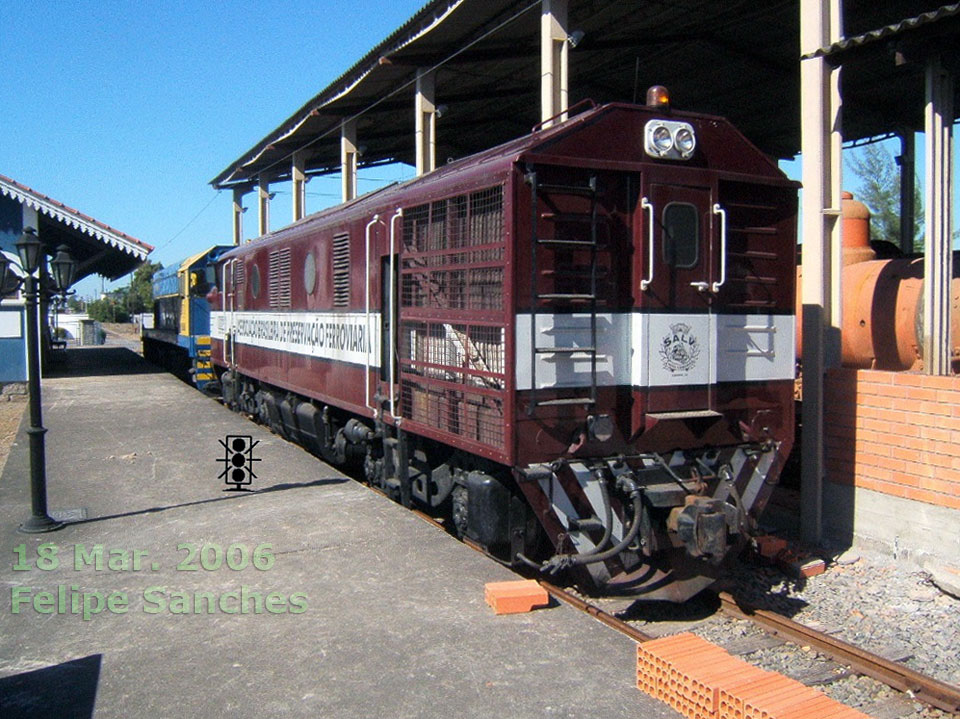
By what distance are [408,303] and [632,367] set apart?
216cm

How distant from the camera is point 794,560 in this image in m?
6.60

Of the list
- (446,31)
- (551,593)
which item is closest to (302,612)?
(551,593)

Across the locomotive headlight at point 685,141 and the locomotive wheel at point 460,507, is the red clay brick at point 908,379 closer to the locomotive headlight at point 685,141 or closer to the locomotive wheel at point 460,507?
the locomotive headlight at point 685,141

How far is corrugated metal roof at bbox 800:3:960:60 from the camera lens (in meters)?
6.17

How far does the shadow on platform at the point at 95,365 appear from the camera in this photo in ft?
79.0

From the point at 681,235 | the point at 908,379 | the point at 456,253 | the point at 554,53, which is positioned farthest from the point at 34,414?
the point at 908,379

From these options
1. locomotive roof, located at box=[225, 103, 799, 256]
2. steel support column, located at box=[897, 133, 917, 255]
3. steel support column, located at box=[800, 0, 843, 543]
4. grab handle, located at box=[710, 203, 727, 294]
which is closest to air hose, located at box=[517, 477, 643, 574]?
grab handle, located at box=[710, 203, 727, 294]

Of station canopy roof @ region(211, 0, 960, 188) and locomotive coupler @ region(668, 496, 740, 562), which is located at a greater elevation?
station canopy roof @ region(211, 0, 960, 188)

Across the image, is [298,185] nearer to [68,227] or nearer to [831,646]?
[68,227]

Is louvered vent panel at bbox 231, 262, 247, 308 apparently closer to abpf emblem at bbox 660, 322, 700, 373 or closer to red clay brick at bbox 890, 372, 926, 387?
abpf emblem at bbox 660, 322, 700, 373

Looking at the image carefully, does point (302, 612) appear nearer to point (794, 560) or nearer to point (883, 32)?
point (794, 560)

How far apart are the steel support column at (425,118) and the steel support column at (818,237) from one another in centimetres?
763

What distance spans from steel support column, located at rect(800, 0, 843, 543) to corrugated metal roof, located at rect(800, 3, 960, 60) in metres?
0.18

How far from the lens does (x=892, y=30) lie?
6.55m
